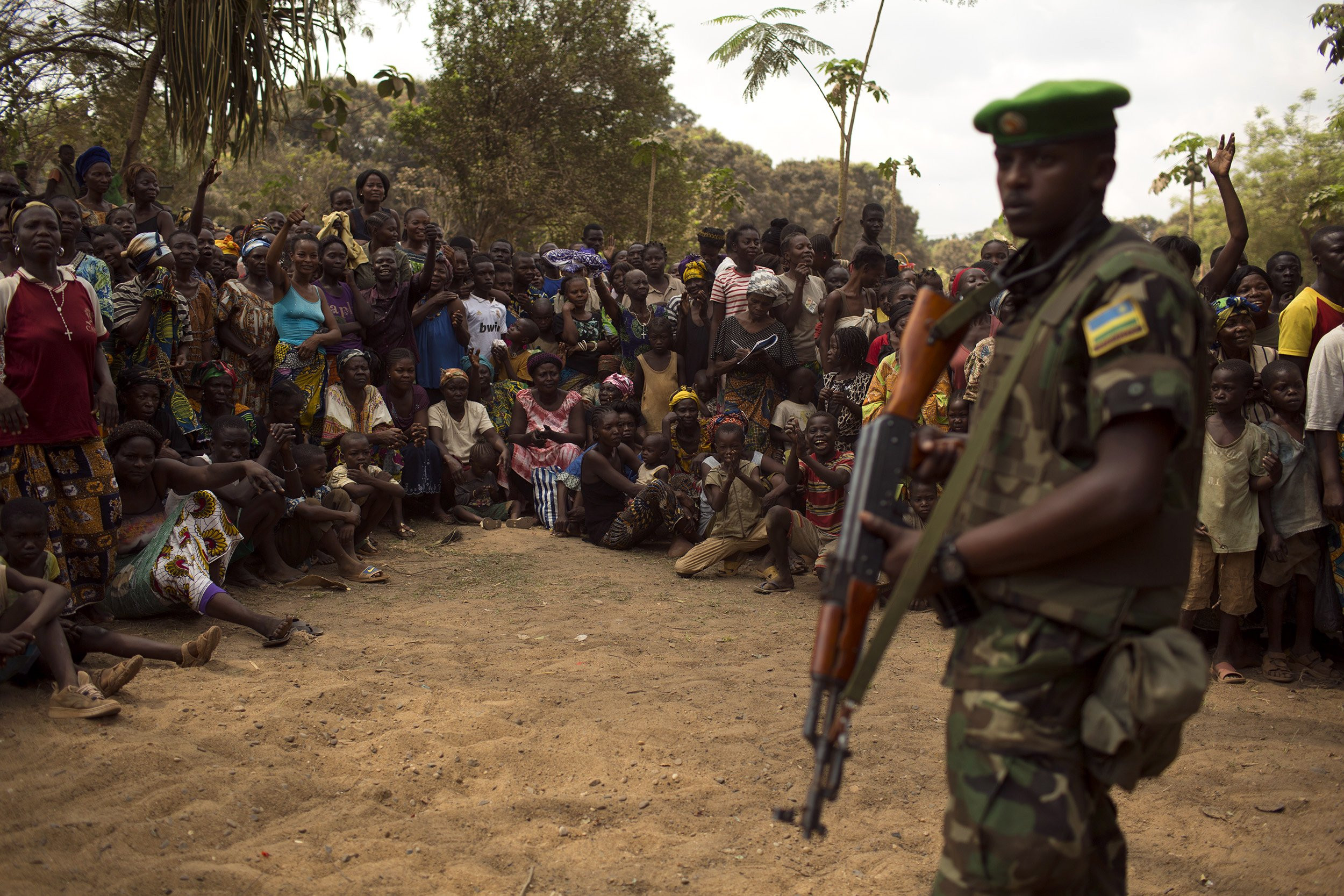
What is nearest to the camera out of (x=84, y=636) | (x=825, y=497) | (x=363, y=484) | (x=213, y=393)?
(x=84, y=636)

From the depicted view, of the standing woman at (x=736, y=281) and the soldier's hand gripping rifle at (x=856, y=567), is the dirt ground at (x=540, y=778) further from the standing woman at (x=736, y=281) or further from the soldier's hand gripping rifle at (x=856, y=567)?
the standing woman at (x=736, y=281)

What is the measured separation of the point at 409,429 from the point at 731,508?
9.20 feet

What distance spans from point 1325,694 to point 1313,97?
3459cm

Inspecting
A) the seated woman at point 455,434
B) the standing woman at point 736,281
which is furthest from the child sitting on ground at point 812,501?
the seated woman at point 455,434

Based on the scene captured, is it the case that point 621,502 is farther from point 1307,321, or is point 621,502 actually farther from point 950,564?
point 950,564

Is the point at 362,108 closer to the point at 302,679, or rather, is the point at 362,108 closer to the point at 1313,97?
the point at 1313,97

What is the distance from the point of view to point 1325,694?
5230 mm

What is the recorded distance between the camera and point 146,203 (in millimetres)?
7637

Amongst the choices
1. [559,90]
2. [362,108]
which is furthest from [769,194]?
[559,90]

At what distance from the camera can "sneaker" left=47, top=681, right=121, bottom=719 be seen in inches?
163

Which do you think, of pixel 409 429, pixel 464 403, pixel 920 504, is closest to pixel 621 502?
pixel 464 403

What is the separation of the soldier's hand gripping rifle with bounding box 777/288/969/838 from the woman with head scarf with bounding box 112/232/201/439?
5.22m

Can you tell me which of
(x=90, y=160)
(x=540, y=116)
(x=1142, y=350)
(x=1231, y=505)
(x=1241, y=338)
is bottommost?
(x=1231, y=505)

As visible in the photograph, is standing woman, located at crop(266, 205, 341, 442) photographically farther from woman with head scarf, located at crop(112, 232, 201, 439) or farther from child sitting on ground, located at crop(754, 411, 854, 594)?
child sitting on ground, located at crop(754, 411, 854, 594)
